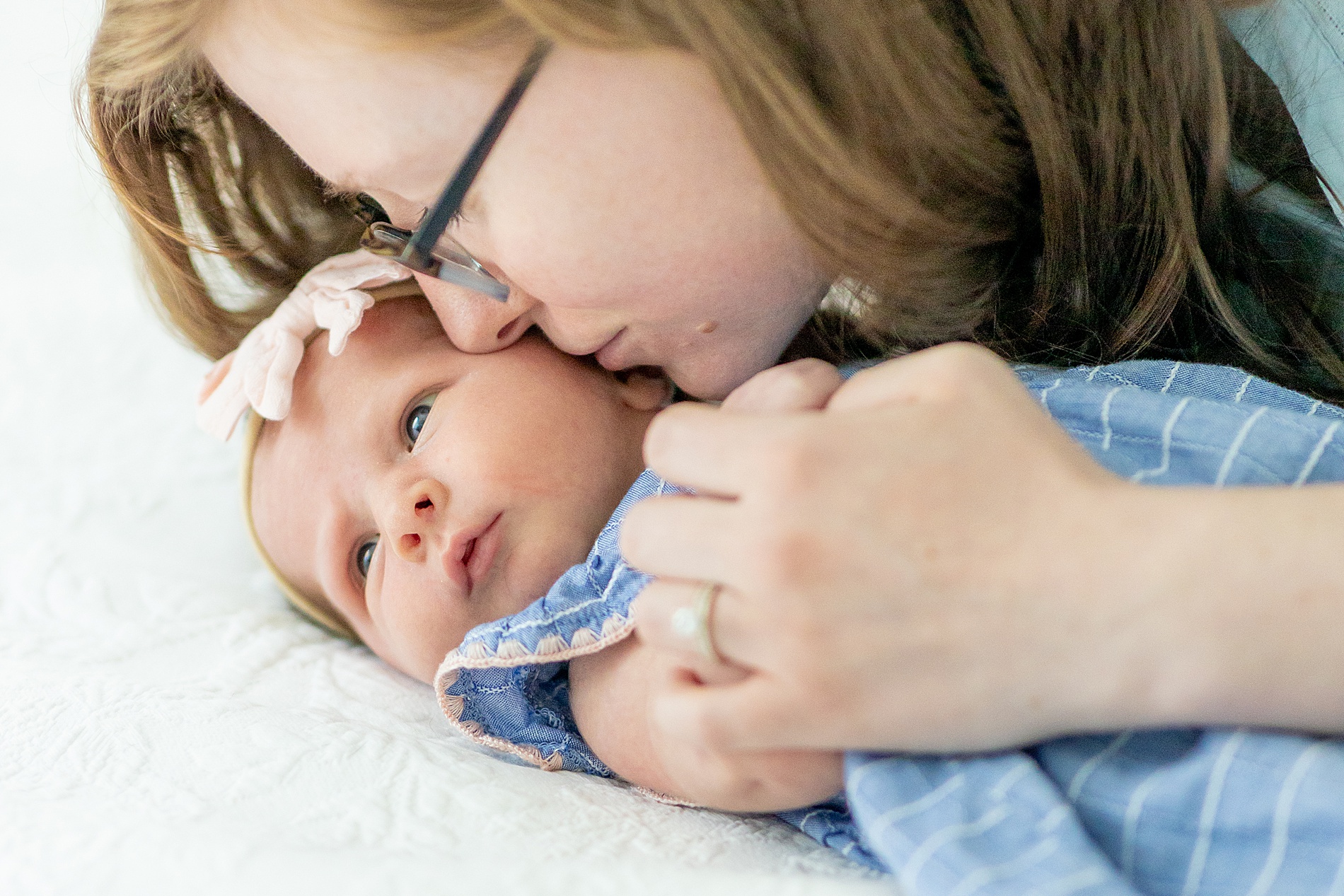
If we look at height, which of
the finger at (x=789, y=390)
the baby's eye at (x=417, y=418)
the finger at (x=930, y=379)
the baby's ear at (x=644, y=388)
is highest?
the finger at (x=930, y=379)

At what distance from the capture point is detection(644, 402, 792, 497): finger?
26.6 inches

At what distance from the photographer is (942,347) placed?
28.0 inches

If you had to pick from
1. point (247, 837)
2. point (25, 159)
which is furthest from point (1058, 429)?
point (25, 159)

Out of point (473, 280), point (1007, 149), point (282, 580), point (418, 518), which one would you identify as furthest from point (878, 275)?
point (282, 580)

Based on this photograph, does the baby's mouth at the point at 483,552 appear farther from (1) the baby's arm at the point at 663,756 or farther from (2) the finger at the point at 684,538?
(2) the finger at the point at 684,538

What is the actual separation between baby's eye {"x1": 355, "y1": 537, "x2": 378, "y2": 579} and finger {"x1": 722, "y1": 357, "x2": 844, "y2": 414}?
54 cm

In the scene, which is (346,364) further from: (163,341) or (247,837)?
(163,341)

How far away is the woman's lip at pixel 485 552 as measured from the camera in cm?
106

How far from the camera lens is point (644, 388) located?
1208 millimetres

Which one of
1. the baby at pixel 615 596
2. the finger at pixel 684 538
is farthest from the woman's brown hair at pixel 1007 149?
the finger at pixel 684 538

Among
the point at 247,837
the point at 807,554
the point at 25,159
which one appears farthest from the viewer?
the point at 25,159

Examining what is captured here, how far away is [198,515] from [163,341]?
384mm

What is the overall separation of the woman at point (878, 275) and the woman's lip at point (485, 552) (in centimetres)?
19

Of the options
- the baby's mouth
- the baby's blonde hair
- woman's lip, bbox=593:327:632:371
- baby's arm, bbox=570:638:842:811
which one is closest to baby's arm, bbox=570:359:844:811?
baby's arm, bbox=570:638:842:811
